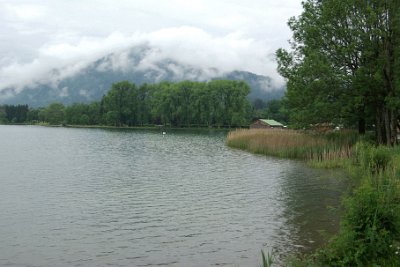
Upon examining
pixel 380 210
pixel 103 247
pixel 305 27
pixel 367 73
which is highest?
pixel 305 27

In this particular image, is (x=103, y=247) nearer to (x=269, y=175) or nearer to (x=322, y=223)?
(x=322, y=223)

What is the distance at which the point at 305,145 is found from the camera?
40.4 m

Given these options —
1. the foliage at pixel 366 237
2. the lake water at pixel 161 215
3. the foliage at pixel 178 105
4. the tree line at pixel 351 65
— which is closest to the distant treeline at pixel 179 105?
the foliage at pixel 178 105

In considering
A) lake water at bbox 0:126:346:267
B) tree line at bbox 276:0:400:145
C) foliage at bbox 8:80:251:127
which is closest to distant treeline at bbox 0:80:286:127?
foliage at bbox 8:80:251:127

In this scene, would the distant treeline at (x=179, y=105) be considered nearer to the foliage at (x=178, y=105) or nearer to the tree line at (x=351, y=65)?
the foliage at (x=178, y=105)

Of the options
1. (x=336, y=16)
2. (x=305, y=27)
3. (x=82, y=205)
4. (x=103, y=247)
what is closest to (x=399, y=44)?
(x=336, y=16)

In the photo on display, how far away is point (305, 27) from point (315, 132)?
11.7 meters

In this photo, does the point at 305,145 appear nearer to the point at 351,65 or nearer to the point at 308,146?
the point at 308,146

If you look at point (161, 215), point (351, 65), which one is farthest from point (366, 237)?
point (351, 65)

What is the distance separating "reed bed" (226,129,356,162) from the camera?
112 feet

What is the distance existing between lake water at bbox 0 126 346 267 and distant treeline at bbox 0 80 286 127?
112 m

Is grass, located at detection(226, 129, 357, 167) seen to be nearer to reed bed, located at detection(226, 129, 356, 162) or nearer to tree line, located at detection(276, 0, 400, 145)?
reed bed, located at detection(226, 129, 356, 162)

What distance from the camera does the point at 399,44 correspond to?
110 ft

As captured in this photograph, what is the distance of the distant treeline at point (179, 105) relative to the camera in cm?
14375
